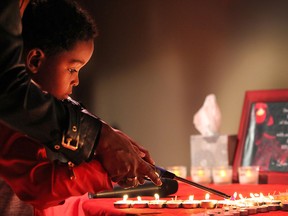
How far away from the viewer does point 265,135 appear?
8.35 feet

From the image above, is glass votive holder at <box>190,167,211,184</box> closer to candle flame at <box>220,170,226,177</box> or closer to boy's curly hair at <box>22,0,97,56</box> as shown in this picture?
candle flame at <box>220,170,226,177</box>

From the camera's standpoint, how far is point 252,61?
8.71ft

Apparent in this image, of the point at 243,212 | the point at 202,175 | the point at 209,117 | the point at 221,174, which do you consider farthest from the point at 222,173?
the point at 243,212

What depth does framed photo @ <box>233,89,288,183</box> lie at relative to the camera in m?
2.46

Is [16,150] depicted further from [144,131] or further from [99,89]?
[99,89]

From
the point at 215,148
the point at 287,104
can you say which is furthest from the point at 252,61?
the point at 215,148

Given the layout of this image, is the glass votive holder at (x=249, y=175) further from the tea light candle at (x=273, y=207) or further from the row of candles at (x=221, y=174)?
the tea light candle at (x=273, y=207)

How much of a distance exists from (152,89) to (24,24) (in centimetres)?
202

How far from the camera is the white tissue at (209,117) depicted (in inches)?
106

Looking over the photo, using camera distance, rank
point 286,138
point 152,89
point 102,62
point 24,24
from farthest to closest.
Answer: point 102,62
point 152,89
point 286,138
point 24,24

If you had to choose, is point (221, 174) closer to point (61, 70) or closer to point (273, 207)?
point (273, 207)

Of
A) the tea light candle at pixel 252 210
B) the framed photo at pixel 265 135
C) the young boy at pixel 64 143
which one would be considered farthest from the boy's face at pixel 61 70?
the framed photo at pixel 265 135

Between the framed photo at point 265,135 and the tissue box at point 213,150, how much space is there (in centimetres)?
4

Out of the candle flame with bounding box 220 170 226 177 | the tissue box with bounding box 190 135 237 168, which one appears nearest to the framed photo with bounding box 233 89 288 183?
the tissue box with bounding box 190 135 237 168
